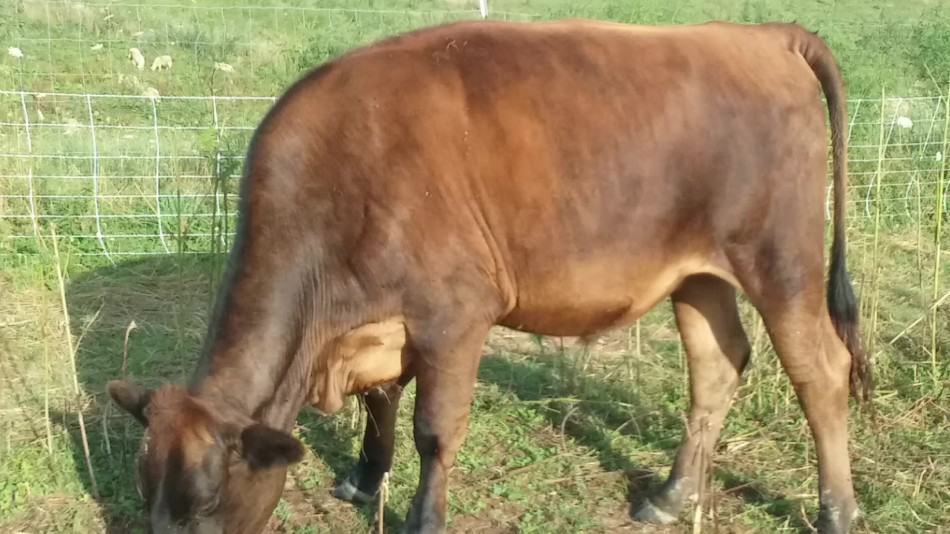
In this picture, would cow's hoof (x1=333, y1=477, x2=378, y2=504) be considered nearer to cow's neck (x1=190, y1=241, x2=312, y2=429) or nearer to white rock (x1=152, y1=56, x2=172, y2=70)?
cow's neck (x1=190, y1=241, x2=312, y2=429)

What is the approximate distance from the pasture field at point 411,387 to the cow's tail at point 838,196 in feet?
2.54

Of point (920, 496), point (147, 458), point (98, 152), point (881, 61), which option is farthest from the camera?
point (881, 61)

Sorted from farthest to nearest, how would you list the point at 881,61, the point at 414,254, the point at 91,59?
the point at 881,61
the point at 91,59
the point at 414,254

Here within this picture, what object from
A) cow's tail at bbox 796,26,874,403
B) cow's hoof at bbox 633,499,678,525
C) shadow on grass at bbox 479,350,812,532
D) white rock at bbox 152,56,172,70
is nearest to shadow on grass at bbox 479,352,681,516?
shadow on grass at bbox 479,350,812,532

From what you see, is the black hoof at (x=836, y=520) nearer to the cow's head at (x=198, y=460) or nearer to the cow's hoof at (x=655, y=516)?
the cow's hoof at (x=655, y=516)

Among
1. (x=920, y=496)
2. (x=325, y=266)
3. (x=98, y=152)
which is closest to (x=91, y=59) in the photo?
(x=98, y=152)

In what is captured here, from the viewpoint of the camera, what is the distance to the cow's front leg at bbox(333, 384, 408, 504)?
4.90 m

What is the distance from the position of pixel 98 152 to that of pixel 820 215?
612 cm

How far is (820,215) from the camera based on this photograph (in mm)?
4438

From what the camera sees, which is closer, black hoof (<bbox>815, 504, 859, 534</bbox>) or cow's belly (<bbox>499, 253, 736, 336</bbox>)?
cow's belly (<bbox>499, 253, 736, 336</bbox>)

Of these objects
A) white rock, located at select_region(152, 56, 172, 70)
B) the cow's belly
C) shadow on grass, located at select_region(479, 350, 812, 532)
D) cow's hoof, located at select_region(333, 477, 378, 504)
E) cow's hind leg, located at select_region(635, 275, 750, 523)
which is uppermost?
white rock, located at select_region(152, 56, 172, 70)

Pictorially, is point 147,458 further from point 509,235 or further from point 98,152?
point 98,152

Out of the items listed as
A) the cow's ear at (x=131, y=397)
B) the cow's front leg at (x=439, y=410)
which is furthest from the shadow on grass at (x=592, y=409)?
the cow's ear at (x=131, y=397)

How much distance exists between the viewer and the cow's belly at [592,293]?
13.9ft
